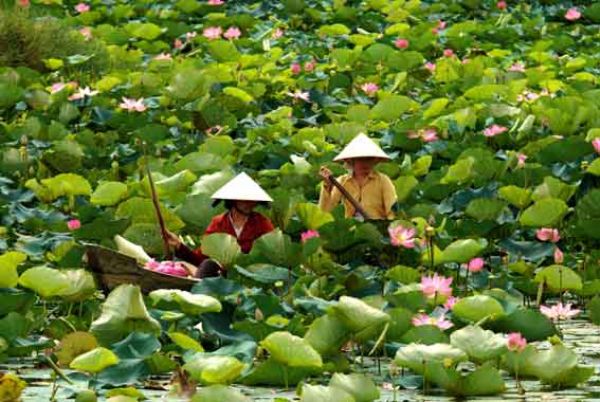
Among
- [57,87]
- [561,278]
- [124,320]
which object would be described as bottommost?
[57,87]

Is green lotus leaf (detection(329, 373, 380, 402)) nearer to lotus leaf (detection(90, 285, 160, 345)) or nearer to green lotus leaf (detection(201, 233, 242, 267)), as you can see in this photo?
lotus leaf (detection(90, 285, 160, 345))

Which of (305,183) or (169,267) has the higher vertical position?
(169,267)

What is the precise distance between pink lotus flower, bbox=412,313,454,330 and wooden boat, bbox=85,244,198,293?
110 cm

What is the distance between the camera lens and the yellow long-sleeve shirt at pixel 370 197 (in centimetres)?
816

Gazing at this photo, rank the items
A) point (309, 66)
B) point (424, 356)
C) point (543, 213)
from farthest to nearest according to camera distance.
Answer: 1. point (309, 66)
2. point (543, 213)
3. point (424, 356)

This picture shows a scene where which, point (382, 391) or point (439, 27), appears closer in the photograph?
point (382, 391)

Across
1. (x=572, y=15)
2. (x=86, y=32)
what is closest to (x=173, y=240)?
(x=86, y=32)

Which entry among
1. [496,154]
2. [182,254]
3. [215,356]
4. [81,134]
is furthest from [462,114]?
[215,356]

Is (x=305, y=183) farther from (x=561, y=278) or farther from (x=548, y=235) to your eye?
(x=561, y=278)

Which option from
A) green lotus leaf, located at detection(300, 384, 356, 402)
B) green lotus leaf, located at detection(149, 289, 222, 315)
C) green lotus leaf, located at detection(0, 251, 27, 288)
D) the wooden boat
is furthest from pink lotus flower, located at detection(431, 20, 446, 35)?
green lotus leaf, located at detection(300, 384, 356, 402)

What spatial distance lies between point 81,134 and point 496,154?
7.92 ft

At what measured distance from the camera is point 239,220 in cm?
749

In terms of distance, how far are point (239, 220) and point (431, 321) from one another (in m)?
1.79

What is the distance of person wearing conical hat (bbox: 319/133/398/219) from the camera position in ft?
26.8
